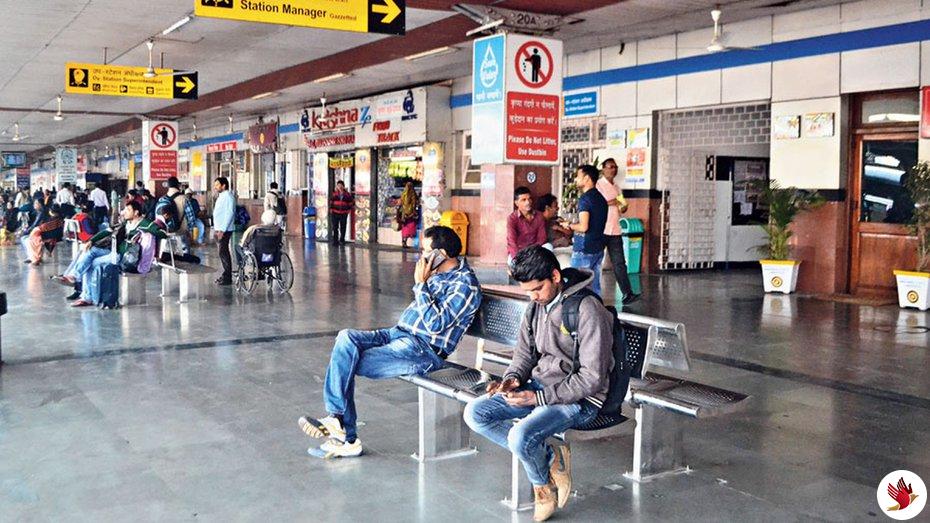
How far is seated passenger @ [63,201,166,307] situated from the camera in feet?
33.1

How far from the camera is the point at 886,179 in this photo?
37.2ft

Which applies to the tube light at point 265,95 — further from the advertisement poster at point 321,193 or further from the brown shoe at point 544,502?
the brown shoe at point 544,502

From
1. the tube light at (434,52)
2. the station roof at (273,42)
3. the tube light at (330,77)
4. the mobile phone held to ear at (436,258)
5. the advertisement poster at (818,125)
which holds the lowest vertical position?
the mobile phone held to ear at (436,258)

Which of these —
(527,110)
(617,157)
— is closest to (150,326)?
(527,110)

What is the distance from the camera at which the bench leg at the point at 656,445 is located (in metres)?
4.25

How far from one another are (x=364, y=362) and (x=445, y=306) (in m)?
0.50

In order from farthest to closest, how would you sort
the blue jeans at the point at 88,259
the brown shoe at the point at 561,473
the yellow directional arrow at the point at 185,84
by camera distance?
the yellow directional arrow at the point at 185,84, the blue jeans at the point at 88,259, the brown shoe at the point at 561,473

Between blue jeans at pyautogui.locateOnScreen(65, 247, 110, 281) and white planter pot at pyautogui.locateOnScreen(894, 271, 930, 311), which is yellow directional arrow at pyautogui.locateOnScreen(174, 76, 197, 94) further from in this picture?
white planter pot at pyautogui.locateOnScreen(894, 271, 930, 311)

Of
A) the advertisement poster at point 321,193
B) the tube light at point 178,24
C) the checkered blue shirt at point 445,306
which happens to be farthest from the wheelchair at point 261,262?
the advertisement poster at point 321,193

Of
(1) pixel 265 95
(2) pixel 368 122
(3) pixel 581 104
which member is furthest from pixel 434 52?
(1) pixel 265 95

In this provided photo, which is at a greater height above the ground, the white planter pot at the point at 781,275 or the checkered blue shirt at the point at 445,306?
the checkered blue shirt at the point at 445,306

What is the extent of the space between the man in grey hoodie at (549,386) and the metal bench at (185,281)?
7.44 m

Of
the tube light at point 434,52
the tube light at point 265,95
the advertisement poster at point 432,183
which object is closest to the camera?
the tube light at point 434,52

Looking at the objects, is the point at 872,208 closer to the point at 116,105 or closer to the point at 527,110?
the point at 527,110
